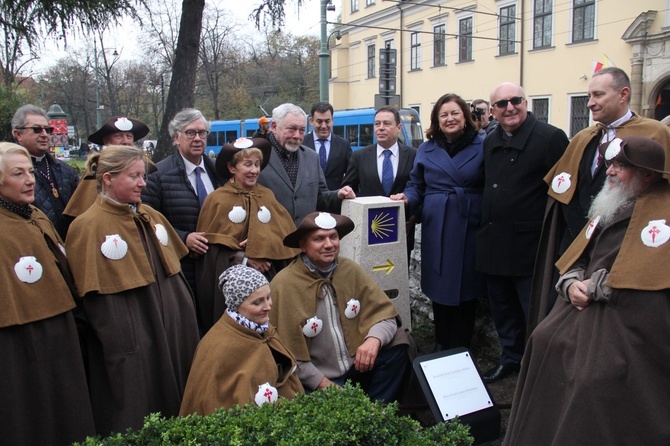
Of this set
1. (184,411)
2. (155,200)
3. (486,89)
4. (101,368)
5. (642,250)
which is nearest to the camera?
(642,250)

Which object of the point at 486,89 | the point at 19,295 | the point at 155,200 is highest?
the point at 486,89

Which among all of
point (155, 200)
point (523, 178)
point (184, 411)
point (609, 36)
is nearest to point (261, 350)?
point (184, 411)

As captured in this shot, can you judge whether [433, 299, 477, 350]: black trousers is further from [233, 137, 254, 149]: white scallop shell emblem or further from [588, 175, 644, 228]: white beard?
[233, 137, 254, 149]: white scallop shell emblem

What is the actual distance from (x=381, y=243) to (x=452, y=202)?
2.04 ft

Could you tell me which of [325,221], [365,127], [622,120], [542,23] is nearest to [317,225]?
[325,221]

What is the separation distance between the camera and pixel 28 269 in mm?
3100

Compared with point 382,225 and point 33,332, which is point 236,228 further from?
point 33,332

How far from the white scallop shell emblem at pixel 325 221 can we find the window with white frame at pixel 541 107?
2379 cm

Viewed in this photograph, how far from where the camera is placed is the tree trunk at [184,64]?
32.5 feet

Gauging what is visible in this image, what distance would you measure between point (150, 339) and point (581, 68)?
23.7 m

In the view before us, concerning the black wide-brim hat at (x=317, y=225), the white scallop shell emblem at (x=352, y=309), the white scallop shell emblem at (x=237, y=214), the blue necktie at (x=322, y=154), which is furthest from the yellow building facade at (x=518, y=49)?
the white scallop shell emblem at (x=352, y=309)

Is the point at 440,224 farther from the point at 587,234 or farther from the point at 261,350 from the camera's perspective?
the point at 261,350

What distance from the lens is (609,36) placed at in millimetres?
22469

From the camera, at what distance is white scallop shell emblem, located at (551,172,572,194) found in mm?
3974
